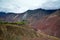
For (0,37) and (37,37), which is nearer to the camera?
(0,37)

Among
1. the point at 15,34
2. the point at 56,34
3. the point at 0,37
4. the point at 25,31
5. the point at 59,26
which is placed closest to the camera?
the point at 0,37

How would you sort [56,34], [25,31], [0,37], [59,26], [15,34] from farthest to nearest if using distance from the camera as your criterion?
[59,26] → [56,34] → [25,31] → [15,34] → [0,37]

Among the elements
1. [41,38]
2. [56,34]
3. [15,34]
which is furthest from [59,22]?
[15,34]

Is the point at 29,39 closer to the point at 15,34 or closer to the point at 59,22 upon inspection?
the point at 15,34

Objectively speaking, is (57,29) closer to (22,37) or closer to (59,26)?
(59,26)

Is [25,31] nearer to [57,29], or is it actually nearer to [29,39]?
[29,39]

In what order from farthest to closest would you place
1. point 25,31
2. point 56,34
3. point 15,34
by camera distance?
1. point 56,34
2. point 25,31
3. point 15,34

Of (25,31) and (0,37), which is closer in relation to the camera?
(0,37)

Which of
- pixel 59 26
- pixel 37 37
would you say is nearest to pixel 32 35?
pixel 37 37
